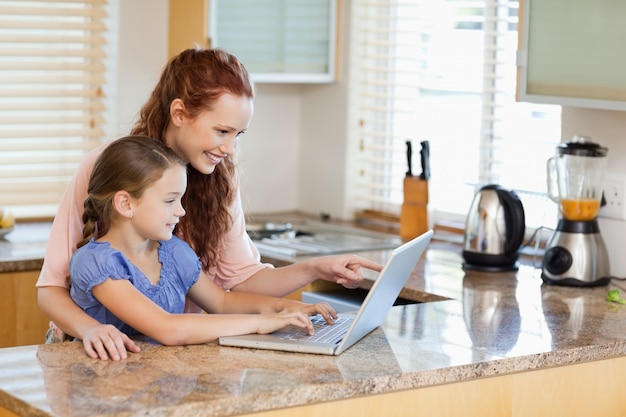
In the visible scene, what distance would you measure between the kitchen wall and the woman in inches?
50.5

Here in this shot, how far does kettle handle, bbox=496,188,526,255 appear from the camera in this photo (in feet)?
10.2

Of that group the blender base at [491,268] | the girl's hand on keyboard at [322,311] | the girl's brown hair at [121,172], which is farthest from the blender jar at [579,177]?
the girl's brown hair at [121,172]

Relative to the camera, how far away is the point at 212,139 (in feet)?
7.58

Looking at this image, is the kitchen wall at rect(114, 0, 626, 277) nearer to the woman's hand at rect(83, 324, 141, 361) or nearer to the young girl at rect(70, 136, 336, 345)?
the young girl at rect(70, 136, 336, 345)

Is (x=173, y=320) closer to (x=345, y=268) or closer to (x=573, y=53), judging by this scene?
(x=345, y=268)

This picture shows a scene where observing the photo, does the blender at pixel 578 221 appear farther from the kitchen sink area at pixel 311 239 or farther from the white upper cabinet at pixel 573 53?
the kitchen sink area at pixel 311 239

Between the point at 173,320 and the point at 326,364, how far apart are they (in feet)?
1.03

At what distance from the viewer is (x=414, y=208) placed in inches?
143

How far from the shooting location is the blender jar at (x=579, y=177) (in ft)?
9.76

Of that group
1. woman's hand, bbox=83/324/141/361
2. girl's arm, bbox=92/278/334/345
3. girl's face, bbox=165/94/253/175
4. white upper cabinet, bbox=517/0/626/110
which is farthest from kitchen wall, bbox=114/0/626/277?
woman's hand, bbox=83/324/141/361

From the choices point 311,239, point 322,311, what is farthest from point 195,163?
point 311,239

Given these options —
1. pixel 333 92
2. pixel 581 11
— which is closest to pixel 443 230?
pixel 333 92

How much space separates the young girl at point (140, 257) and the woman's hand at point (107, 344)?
57 mm

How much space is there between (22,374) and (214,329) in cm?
39
